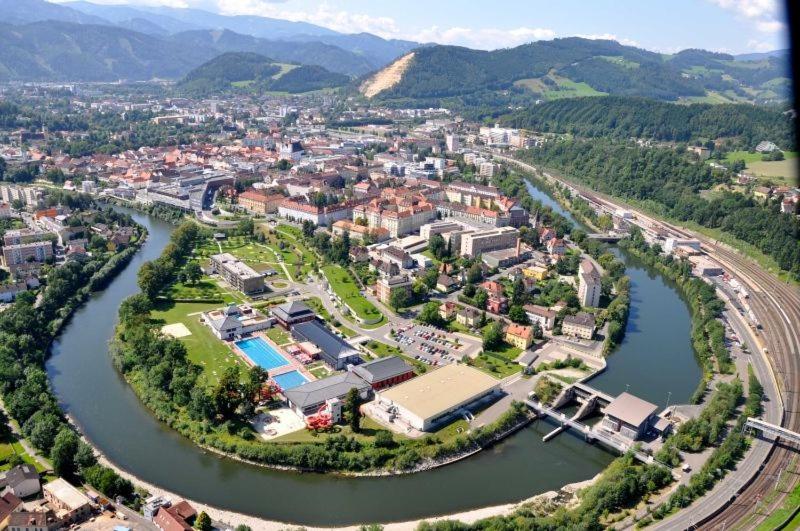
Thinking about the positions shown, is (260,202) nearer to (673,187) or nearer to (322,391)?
(322,391)

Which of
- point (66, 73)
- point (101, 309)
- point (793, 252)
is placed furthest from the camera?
point (66, 73)

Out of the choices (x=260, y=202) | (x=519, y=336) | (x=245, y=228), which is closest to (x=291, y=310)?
(x=519, y=336)

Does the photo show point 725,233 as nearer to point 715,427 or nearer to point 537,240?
point 537,240

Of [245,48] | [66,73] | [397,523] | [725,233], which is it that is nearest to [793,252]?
[725,233]

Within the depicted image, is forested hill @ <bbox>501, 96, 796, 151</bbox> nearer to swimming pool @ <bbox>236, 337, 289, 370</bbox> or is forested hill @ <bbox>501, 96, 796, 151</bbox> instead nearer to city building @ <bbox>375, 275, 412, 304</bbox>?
city building @ <bbox>375, 275, 412, 304</bbox>

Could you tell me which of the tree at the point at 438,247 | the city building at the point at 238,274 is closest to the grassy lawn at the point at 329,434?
the city building at the point at 238,274
